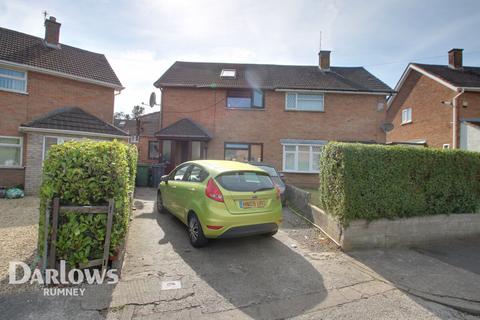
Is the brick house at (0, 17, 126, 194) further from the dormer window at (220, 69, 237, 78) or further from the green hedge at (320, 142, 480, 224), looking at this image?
the green hedge at (320, 142, 480, 224)

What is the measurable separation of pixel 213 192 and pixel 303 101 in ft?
36.5

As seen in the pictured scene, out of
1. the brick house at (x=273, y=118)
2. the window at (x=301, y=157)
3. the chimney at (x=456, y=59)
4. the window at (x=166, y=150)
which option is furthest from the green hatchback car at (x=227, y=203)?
the chimney at (x=456, y=59)

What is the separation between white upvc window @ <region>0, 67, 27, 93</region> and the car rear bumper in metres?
11.7

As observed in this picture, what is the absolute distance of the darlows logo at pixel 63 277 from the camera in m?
3.02

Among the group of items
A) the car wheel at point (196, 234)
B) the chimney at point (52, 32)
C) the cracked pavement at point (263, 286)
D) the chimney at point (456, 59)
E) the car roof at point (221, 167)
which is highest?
the chimney at point (456, 59)

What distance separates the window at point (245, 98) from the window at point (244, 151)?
2236mm

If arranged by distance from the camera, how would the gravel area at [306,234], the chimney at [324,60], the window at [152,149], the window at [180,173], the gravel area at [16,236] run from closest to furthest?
the gravel area at [16,236]
the gravel area at [306,234]
the window at [180,173]
the chimney at [324,60]
the window at [152,149]

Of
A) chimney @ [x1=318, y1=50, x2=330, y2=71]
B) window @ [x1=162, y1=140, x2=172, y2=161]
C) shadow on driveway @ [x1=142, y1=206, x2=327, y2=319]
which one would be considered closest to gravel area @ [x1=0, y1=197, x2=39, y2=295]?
shadow on driveway @ [x1=142, y1=206, x2=327, y2=319]

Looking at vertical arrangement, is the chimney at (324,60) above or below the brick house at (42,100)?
above

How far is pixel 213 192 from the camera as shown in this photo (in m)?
4.36

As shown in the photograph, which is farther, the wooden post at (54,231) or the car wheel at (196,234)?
the car wheel at (196,234)

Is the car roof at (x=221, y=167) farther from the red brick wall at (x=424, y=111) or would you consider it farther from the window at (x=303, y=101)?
the red brick wall at (x=424, y=111)

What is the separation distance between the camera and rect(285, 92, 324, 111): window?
13836 mm

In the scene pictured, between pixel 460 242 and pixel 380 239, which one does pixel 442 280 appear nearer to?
pixel 380 239
